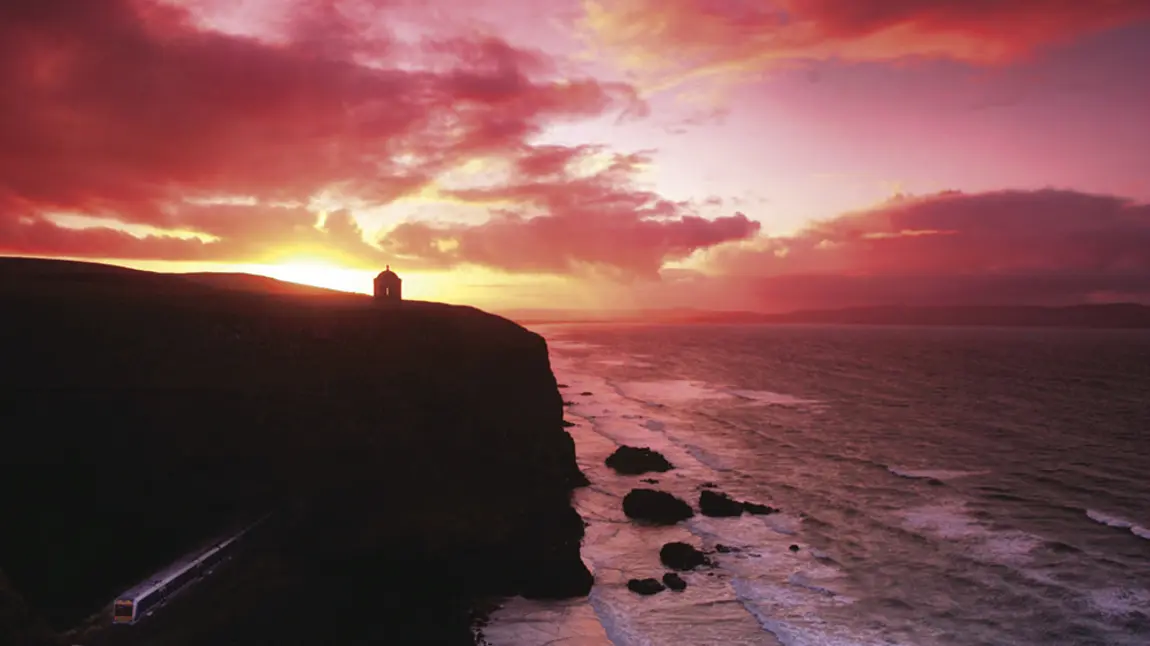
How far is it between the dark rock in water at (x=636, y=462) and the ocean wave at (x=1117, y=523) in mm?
26487

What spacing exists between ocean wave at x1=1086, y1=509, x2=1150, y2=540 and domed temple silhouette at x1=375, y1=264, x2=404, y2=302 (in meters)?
46.1

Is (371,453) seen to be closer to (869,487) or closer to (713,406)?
(869,487)

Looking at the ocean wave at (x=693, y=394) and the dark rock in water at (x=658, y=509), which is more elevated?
the dark rock in water at (x=658, y=509)

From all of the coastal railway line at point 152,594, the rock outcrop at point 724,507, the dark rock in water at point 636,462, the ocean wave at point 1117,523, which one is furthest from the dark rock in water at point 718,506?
the coastal railway line at point 152,594

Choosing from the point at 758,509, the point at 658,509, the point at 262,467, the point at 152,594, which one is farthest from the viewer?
the point at 758,509

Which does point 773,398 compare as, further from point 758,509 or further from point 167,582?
point 167,582

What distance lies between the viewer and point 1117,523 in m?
35.1

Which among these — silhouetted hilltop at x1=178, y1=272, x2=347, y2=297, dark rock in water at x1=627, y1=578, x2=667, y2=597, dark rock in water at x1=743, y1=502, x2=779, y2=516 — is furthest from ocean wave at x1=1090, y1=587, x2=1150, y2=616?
silhouetted hilltop at x1=178, y1=272, x2=347, y2=297

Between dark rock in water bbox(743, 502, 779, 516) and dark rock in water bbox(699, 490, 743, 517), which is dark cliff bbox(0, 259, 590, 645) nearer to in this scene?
dark rock in water bbox(699, 490, 743, 517)

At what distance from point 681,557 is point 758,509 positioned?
10055 millimetres

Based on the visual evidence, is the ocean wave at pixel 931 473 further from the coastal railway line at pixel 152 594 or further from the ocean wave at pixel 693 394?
the coastal railway line at pixel 152 594

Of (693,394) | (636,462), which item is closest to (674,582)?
(636,462)

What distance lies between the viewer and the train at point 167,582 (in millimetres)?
16484

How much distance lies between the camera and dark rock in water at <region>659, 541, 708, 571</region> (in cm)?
2889
